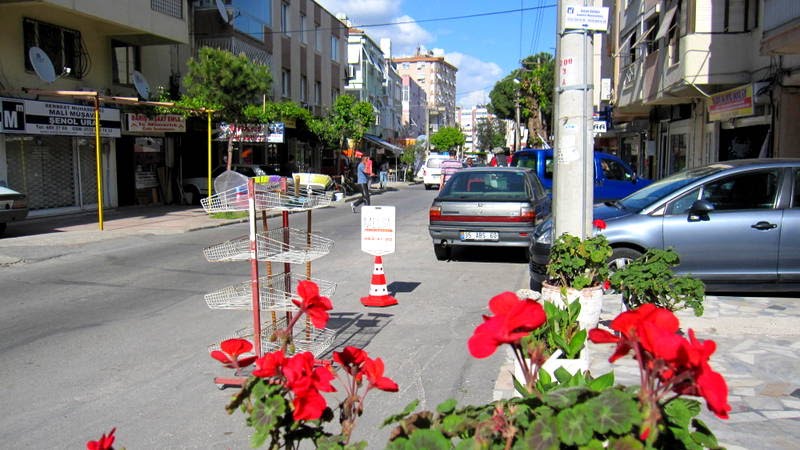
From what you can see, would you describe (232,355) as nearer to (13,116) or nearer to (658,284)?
(658,284)

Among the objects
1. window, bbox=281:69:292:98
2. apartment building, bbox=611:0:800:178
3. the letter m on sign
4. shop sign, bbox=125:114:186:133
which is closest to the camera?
apartment building, bbox=611:0:800:178

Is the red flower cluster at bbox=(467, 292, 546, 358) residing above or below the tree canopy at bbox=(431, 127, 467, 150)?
below

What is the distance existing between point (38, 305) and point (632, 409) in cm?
808

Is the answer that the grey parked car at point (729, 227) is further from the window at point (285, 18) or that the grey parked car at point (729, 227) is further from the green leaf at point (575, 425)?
the window at point (285, 18)

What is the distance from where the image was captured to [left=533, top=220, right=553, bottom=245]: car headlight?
8.23 meters

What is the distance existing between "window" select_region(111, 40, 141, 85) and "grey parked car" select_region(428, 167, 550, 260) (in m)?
13.6

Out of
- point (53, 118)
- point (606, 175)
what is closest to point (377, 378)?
point (606, 175)

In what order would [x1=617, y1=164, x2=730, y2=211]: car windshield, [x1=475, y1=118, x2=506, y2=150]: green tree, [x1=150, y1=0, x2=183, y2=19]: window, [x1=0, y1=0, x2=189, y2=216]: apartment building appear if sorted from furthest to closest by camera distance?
[x1=475, y1=118, x2=506, y2=150]: green tree
[x1=150, y1=0, x2=183, y2=19]: window
[x1=0, y1=0, x2=189, y2=216]: apartment building
[x1=617, y1=164, x2=730, y2=211]: car windshield

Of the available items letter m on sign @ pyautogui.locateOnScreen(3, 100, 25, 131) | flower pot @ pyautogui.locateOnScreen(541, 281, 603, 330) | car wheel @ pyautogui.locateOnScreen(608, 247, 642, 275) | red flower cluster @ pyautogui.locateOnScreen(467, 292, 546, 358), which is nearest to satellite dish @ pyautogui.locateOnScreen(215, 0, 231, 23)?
letter m on sign @ pyautogui.locateOnScreen(3, 100, 25, 131)

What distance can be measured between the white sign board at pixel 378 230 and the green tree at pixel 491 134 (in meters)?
108

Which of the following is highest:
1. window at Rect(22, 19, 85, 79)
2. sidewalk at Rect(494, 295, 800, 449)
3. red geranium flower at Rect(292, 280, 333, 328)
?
window at Rect(22, 19, 85, 79)

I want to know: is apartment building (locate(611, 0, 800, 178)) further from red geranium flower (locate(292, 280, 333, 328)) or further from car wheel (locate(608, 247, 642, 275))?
red geranium flower (locate(292, 280, 333, 328))

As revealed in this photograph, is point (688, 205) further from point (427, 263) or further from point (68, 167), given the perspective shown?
point (68, 167)

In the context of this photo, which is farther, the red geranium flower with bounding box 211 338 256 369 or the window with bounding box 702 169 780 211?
the window with bounding box 702 169 780 211
